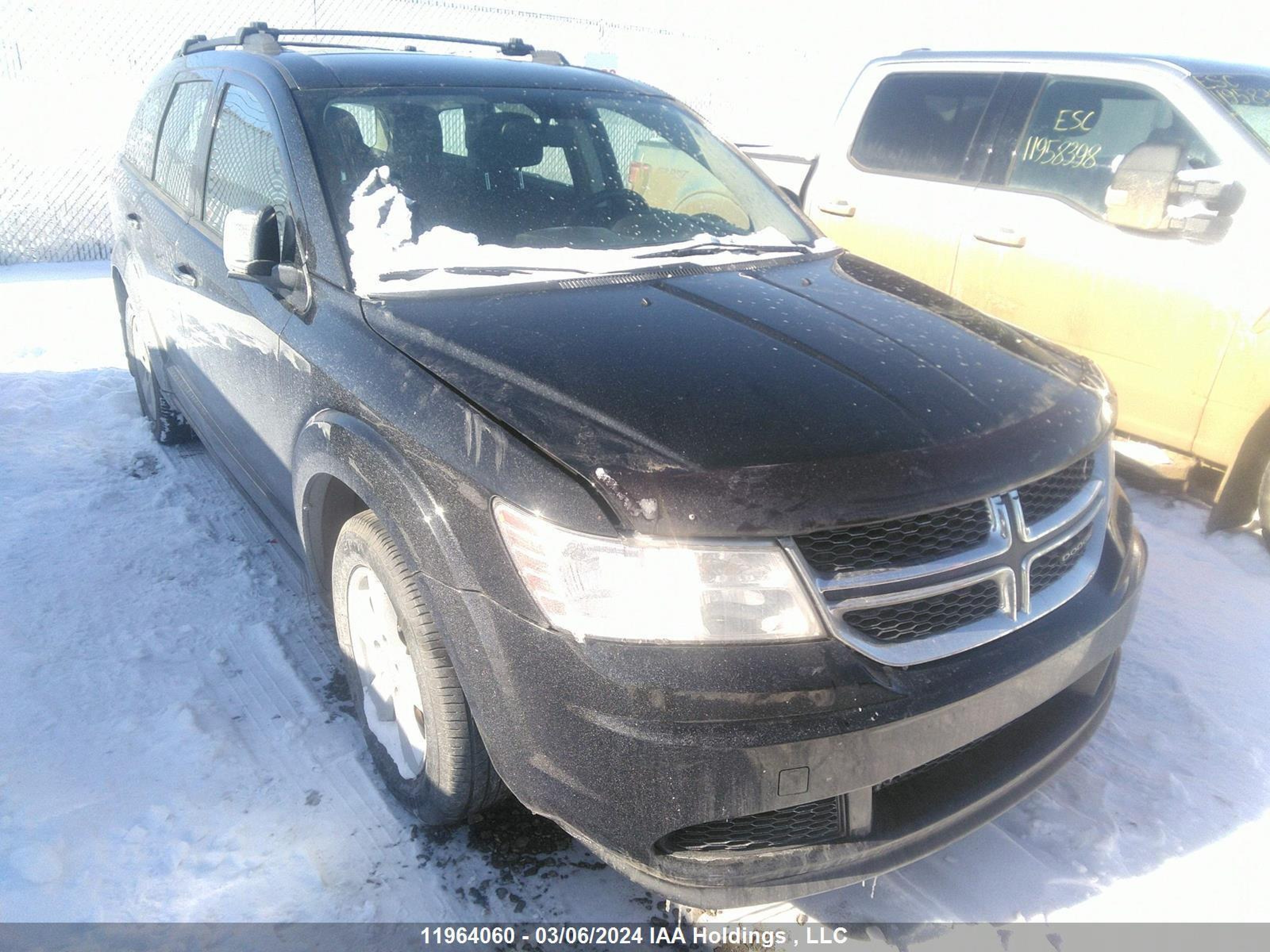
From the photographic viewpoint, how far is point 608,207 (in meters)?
3.10

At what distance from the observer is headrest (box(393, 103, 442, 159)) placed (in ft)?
9.30

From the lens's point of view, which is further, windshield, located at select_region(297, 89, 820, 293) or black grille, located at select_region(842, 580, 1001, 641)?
windshield, located at select_region(297, 89, 820, 293)

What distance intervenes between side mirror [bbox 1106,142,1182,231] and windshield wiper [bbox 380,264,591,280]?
2.64 meters

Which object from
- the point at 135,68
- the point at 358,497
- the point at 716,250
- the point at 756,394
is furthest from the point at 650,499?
the point at 135,68

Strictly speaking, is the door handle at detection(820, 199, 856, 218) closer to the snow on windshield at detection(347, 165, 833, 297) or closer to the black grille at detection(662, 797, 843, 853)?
the snow on windshield at detection(347, 165, 833, 297)

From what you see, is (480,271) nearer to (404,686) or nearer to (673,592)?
(404,686)

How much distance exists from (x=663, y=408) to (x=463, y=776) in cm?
97

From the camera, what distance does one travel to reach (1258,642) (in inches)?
132

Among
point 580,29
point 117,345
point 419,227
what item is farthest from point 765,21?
point 419,227

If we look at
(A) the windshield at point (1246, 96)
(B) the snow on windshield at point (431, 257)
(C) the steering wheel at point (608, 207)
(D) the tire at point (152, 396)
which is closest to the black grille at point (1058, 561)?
(B) the snow on windshield at point (431, 257)

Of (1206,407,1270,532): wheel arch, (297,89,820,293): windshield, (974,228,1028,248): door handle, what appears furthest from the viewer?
(974,228,1028,248): door handle

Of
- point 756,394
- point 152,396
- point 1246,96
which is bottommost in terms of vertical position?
point 152,396

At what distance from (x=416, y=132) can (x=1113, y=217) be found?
3.02 meters

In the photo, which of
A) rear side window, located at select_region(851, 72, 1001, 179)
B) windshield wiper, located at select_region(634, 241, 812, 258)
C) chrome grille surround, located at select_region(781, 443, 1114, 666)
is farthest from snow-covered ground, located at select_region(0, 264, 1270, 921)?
rear side window, located at select_region(851, 72, 1001, 179)
